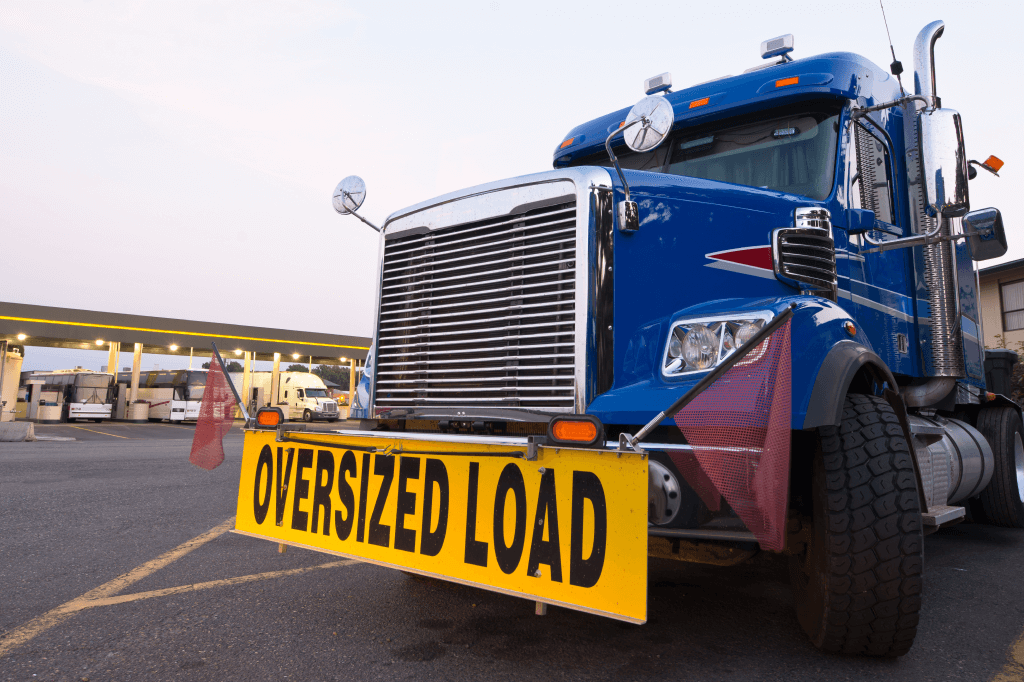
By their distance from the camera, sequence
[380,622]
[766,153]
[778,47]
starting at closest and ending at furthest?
[380,622] → [766,153] → [778,47]

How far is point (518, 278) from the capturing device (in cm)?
301

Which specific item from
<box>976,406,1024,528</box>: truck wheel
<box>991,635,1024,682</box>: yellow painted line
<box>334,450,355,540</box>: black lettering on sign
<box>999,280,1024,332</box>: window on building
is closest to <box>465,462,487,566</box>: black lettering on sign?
<box>334,450,355,540</box>: black lettering on sign

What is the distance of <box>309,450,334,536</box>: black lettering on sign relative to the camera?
2850mm

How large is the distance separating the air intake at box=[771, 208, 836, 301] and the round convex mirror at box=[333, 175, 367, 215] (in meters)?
2.33

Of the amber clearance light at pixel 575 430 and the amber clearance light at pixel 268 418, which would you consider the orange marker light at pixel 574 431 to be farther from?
the amber clearance light at pixel 268 418

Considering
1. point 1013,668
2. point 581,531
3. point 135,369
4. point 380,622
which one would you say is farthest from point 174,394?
point 1013,668

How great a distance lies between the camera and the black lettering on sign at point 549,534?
219cm

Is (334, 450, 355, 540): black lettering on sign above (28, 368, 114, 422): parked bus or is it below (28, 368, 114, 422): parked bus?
below

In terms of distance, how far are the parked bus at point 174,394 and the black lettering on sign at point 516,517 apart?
3107cm

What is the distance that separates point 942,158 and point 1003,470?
3.18 metres

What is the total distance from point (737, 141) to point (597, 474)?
2552 mm

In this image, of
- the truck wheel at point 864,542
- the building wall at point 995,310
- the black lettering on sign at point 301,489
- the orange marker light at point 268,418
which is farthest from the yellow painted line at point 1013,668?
the building wall at point 995,310

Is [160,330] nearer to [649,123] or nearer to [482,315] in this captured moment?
[482,315]

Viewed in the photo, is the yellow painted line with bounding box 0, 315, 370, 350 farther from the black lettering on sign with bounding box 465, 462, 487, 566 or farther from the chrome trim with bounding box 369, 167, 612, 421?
the black lettering on sign with bounding box 465, 462, 487, 566
